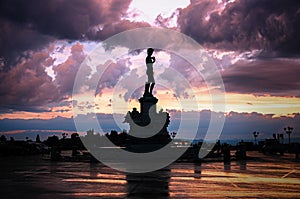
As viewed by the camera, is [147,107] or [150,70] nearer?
[147,107]

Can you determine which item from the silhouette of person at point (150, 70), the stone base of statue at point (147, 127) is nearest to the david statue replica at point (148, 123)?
the stone base of statue at point (147, 127)

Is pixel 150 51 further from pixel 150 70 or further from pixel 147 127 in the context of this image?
pixel 147 127

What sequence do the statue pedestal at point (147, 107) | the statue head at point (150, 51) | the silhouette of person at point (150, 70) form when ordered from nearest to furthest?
the statue pedestal at point (147, 107)
the silhouette of person at point (150, 70)
the statue head at point (150, 51)

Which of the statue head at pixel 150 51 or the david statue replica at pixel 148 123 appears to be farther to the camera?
the statue head at pixel 150 51

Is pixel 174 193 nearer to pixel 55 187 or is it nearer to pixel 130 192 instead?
pixel 130 192

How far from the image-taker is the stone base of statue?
150ft

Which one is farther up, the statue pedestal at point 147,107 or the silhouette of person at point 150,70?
the silhouette of person at point 150,70

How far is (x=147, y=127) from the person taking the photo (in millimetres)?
47312

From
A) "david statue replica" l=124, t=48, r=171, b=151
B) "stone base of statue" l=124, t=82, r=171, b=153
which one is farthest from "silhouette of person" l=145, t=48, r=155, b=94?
"stone base of statue" l=124, t=82, r=171, b=153

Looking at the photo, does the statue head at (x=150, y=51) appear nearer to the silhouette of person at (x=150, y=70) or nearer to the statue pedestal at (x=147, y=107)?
the silhouette of person at (x=150, y=70)

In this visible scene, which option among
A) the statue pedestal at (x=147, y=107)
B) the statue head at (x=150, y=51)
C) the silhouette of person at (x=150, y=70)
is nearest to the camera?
the statue pedestal at (x=147, y=107)

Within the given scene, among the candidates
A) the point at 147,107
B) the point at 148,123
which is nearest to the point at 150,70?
the point at 147,107

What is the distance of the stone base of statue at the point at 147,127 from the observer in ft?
150

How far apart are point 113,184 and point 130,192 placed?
9.49 feet
